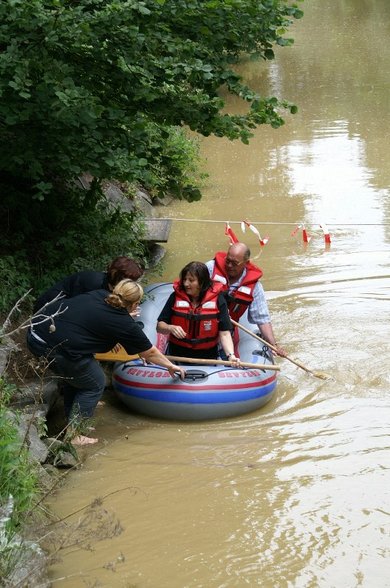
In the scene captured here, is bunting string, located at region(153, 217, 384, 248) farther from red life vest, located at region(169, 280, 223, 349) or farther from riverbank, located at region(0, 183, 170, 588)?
riverbank, located at region(0, 183, 170, 588)

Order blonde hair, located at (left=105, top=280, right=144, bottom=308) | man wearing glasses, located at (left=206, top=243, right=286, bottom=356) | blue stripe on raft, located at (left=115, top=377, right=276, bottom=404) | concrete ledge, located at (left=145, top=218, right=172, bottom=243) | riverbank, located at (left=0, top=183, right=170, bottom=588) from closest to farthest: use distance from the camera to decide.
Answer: riverbank, located at (left=0, top=183, right=170, bottom=588) → blonde hair, located at (left=105, top=280, right=144, bottom=308) → blue stripe on raft, located at (left=115, top=377, right=276, bottom=404) → man wearing glasses, located at (left=206, top=243, right=286, bottom=356) → concrete ledge, located at (left=145, top=218, right=172, bottom=243)

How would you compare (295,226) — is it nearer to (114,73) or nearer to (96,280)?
(114,73)

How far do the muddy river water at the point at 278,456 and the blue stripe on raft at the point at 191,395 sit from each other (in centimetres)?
19

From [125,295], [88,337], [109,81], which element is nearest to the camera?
[125,295]

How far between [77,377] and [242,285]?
178 centimetres

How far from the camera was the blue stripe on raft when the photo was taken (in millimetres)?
7129

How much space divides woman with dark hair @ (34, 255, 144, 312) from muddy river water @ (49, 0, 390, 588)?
1.02 metres

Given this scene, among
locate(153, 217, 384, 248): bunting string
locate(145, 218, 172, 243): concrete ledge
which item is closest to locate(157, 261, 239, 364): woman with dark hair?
locate(145, 218, 172, 243): concrete ledge

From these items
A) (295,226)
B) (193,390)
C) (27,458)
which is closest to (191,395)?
(193,390)

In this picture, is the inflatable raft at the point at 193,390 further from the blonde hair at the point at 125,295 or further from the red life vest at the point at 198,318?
the blonde hair at the point at 125,295

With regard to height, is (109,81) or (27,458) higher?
(109,81)

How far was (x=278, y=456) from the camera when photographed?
670 centimetres

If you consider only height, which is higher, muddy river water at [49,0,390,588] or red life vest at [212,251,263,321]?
red life vest at [212,251,263,321]

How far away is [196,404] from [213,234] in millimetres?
5307
